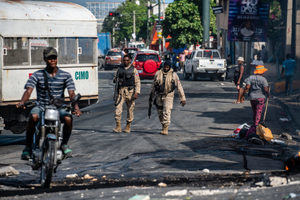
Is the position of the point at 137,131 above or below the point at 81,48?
below

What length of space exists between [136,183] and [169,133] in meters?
6.36

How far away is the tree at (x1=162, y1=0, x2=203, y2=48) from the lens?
54625 mm

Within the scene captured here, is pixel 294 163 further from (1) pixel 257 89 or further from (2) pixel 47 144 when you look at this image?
(1) pixel 257 89

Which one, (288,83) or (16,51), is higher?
(16,51)

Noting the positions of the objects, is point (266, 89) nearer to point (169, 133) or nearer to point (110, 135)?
point (169, 133)

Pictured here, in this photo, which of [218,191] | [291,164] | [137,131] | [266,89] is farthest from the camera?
[137,131]

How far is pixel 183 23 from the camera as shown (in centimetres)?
5466

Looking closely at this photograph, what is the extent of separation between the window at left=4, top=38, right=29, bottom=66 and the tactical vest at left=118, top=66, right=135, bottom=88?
2.37 m

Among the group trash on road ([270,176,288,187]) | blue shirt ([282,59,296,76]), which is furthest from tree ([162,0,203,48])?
trash on road ([270,176,288,187])

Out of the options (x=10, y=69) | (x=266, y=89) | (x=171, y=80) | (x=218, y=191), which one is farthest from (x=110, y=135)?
(x=218, y=191)

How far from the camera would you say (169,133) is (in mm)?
14109

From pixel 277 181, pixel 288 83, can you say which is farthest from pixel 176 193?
pixel 288 83

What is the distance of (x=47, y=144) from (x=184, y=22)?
157ft

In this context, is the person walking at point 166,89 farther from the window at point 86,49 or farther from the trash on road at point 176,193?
the trash on road at point 176,193
